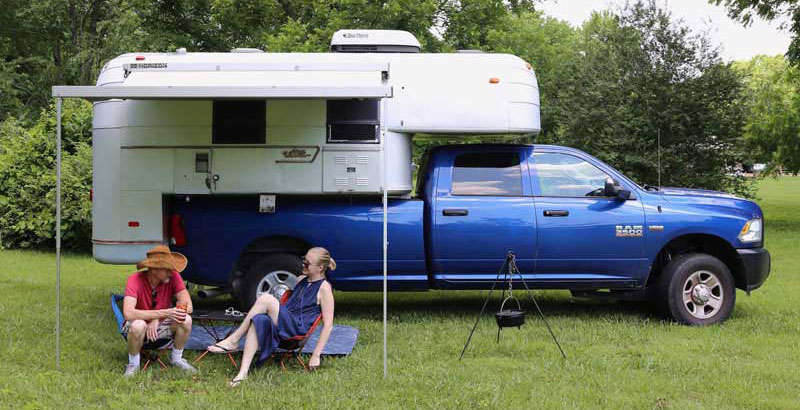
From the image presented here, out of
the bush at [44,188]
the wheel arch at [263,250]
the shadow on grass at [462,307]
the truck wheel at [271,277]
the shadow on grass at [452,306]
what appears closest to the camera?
the truck wheel at [271,277]

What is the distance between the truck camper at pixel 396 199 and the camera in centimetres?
789

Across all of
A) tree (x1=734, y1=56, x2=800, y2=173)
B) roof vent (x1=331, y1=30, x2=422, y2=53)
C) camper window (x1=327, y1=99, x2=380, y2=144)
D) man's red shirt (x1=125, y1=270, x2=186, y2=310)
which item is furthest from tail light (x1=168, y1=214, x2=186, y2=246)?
tree (x1=734, y1=56, x2=800, y2=173)

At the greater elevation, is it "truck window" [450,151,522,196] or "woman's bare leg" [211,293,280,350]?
"truck window" [450,151,522,196]

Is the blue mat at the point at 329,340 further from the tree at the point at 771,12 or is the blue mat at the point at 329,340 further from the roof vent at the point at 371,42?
the tree at the point at 771,12

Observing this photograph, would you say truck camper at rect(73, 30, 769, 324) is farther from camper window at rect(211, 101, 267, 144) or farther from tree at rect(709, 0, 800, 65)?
tree at rect(709, 0, 800, 65)

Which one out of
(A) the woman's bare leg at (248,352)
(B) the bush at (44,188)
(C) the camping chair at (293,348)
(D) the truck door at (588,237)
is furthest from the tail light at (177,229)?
(B) the bush at (44,188)

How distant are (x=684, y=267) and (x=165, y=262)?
4873mm

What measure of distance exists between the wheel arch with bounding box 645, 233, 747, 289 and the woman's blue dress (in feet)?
11.8

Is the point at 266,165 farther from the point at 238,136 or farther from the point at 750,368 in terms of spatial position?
the point at 750,368

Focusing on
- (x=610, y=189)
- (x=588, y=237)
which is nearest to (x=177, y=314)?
(x=588, y=237)

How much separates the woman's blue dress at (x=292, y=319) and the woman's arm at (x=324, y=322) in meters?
0.08

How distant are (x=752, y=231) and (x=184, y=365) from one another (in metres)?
5.55

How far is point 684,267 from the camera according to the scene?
8172 mm

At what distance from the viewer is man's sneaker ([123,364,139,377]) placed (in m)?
6.04
